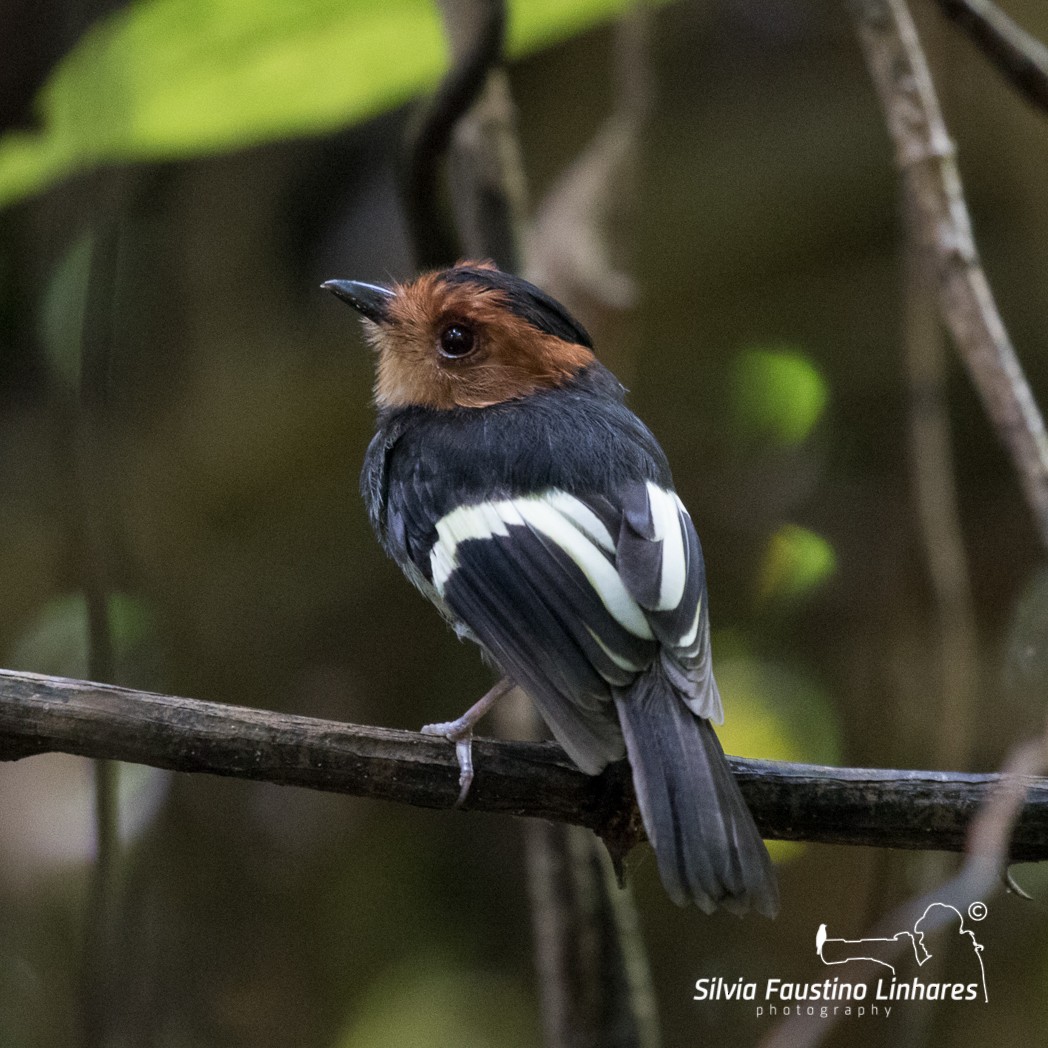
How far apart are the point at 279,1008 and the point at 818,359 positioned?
8.19 feet

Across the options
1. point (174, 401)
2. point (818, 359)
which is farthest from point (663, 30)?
point (174, 401)

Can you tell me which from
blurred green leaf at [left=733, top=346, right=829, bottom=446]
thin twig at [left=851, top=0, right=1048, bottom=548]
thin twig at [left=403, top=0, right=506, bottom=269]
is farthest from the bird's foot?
blurred green leaf at [left=733, top=346, right=829, bottom=446]

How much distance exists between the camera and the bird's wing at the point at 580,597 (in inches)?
60.6

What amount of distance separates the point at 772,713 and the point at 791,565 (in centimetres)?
38

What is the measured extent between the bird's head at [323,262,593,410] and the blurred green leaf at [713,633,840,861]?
43.2 inches

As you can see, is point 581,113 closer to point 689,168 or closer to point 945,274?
point 689,168

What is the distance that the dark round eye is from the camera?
2.11 m

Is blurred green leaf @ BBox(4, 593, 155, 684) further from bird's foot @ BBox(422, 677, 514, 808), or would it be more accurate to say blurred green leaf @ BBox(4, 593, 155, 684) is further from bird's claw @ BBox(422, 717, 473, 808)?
bird's claw @ BBox(422, 717, 473, 808)

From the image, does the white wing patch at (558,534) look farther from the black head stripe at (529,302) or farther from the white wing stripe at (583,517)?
the black head stripe at (529,302)

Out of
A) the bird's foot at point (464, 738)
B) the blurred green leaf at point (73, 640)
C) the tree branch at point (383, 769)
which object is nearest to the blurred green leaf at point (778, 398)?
the bird's foot at point (464, 738)

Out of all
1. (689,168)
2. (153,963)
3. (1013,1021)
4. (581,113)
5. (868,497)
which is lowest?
(1013,1021)

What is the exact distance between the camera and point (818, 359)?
3709mm

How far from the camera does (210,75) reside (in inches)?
83.4

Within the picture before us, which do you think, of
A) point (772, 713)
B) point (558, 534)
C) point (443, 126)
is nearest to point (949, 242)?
point (558, 534)
